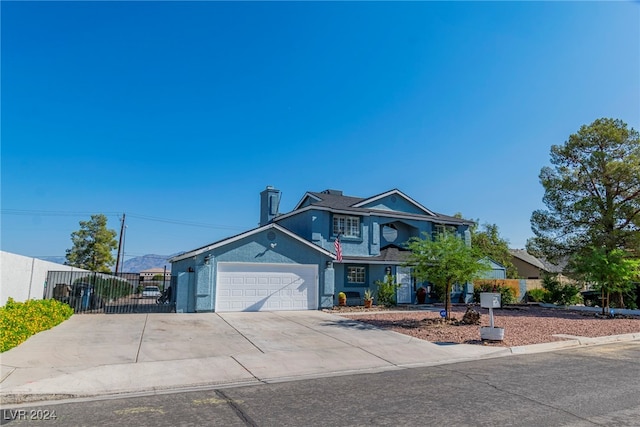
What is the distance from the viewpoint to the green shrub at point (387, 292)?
22.7 meters

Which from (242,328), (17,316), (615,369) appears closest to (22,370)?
(17,316)

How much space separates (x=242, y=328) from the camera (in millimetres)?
14273

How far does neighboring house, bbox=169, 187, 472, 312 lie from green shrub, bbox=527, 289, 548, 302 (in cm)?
627

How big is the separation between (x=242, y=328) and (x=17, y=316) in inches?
253

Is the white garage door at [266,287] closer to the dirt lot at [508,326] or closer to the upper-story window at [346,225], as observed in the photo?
the dirt lot at [508,326]

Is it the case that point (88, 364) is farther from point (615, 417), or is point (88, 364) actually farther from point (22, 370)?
point (615, 417)

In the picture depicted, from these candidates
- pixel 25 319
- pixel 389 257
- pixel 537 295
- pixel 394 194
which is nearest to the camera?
pixel 25 319

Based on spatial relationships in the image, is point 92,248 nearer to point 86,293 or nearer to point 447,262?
point 86,293

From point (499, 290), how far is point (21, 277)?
25.2 m

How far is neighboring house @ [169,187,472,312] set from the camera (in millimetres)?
18672

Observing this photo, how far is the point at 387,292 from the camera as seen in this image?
2269cm

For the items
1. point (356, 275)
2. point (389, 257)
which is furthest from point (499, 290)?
point (356, 275)

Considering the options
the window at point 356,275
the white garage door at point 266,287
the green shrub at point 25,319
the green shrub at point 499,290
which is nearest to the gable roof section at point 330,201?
the window at point 356,275

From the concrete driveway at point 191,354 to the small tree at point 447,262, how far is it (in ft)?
10.5
